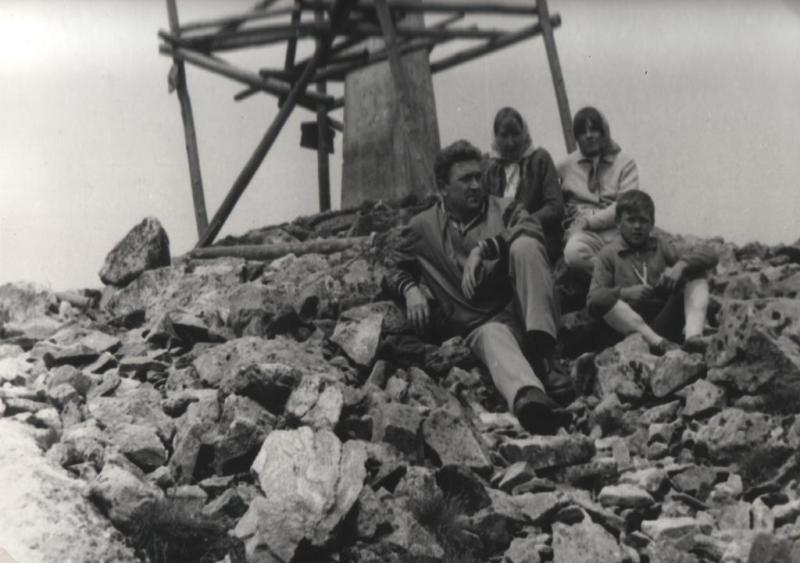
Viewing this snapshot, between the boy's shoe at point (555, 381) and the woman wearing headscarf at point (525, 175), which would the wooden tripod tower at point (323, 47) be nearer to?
the woman wearing headscarf at point (525, 175)

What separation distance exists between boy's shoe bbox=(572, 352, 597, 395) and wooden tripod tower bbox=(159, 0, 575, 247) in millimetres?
Answer: 3106

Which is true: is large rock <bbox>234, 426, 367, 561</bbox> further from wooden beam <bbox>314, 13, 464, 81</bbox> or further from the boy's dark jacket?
wooden beam <bbox>314, 13, 464, 81</bbox>

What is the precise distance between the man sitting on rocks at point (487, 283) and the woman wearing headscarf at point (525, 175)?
68 cm

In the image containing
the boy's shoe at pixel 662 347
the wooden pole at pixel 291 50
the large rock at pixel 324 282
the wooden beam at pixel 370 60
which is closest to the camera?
the boy's shoe at pixel 662 347

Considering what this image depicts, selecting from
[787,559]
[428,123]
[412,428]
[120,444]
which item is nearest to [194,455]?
[120,444]

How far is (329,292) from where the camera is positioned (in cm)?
722

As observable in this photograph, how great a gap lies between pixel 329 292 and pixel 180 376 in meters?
1.46

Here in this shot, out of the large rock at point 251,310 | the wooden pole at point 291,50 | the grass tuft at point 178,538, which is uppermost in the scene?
the wooden pole at point 291,50

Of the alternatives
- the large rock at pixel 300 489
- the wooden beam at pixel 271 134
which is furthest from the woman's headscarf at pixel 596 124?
the large rock at pixel 300 489

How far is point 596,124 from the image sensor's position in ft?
24.7

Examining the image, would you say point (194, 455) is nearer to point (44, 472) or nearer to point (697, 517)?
point (44, 472)

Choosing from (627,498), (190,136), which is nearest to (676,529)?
(627,498)

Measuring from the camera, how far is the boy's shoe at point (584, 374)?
20.5 feet

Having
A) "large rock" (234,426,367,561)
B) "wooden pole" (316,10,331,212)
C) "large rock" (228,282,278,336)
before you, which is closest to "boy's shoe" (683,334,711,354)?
"large rock" (234,426,367,561)
